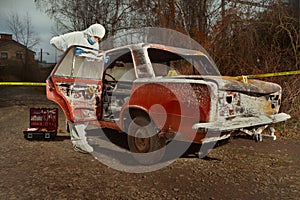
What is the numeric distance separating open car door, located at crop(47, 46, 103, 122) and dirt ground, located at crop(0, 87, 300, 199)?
738 millimetres

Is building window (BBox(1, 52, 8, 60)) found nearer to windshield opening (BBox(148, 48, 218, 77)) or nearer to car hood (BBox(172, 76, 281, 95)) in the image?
windshield opening (BBox(148, 48, 218, 77))

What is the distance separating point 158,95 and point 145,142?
0.75m

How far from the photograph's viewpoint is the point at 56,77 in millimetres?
4719

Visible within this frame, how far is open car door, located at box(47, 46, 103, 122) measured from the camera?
4688mm

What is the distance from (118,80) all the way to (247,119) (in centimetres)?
223

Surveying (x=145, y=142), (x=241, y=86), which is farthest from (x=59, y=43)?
(x=241, y=86)

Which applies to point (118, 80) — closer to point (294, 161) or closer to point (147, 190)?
point (147, 190)

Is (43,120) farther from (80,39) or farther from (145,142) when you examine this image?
(145,142)

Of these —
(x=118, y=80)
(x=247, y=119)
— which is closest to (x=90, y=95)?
(x=118, y=80)

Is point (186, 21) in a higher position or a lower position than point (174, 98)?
higher

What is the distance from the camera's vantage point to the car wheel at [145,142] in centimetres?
388

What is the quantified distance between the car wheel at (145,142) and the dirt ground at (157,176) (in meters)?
0.27

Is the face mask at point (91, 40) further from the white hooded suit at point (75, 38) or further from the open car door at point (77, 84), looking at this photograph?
the open car door at point (77, 84)

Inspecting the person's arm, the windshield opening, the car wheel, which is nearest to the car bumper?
the car wheel
